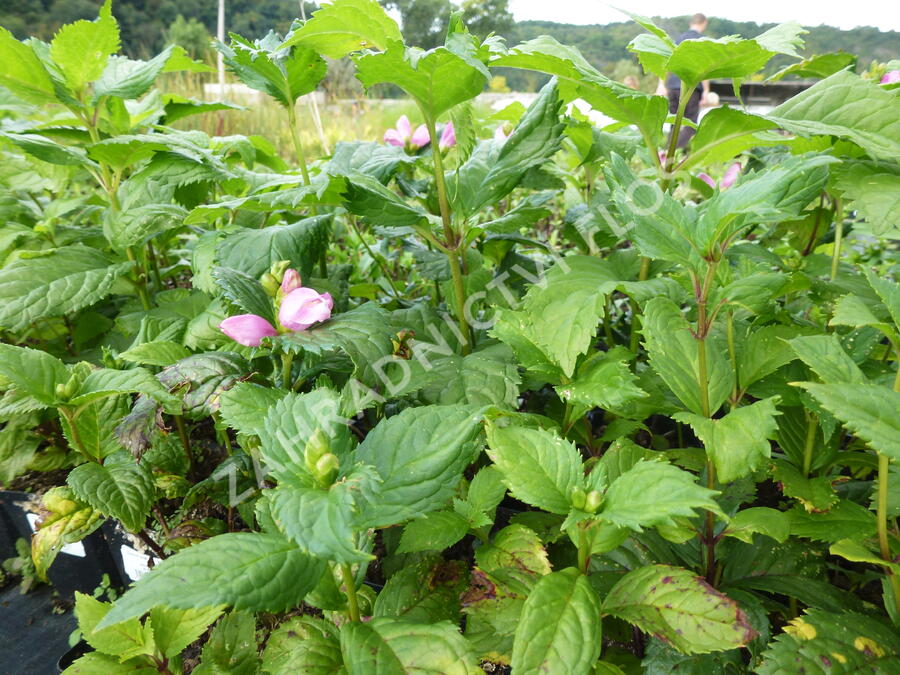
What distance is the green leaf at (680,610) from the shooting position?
0.54 m

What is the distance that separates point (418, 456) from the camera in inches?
24.0

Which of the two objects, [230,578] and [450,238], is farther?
[450,238]

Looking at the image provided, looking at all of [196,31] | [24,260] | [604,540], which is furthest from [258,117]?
[196,31]

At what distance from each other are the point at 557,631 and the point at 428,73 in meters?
0.70

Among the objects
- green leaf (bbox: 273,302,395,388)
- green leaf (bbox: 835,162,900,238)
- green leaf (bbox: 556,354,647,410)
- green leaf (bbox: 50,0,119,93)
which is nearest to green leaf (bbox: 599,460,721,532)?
green leaf (bbox: 556,354,647,410)

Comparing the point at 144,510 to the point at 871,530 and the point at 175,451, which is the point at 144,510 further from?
the point at 871,530

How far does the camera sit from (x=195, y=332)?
0.96 m

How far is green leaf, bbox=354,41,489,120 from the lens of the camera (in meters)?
0.72

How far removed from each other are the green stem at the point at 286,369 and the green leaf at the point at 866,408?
0.64 meters

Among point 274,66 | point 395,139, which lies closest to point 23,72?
point 274,66

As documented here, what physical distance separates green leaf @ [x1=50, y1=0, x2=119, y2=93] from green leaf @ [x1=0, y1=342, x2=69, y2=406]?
1.86ft

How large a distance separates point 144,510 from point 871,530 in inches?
38.6

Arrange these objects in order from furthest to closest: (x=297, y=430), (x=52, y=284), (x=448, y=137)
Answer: (x=448, y=137) → (x=52, y=284) → (x=297, y=430)

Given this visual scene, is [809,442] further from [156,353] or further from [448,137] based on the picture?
[156,353]
